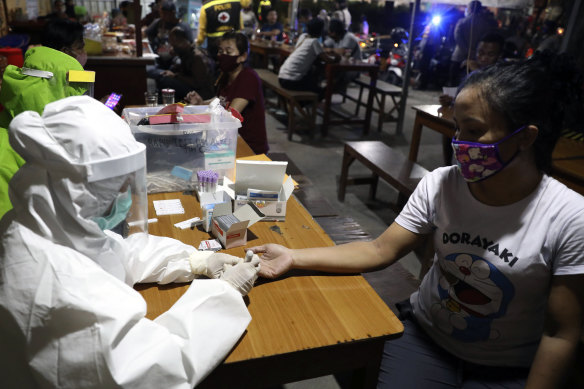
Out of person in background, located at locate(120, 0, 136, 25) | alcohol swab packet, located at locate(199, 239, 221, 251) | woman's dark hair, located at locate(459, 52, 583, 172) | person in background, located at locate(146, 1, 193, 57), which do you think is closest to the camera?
woman's dark hair, located at locate(459, 52, 583, 172)

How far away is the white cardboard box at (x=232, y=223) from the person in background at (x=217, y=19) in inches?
190

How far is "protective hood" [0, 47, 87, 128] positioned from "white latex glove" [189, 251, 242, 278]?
124 cm

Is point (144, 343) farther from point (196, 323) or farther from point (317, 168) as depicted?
point (317, 168)

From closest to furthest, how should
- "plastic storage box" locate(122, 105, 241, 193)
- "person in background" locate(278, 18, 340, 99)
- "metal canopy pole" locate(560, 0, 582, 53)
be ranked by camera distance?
"plastic storage box" locate(122, 105, 241, 193)
"metal canopy pole" locate(560, 0, 582, 53)
"person in background" locate(278, 18, 340, 99)

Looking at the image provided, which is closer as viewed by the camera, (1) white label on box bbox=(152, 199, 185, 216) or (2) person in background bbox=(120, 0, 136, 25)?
(1) white label on box bbox=(152, 199, 185, 216)

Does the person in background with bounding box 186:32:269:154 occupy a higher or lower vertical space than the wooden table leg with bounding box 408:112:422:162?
higher

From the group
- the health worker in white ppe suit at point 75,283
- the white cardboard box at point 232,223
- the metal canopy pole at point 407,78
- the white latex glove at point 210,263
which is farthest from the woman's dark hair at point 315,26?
the health worker in white ppe suit at point 75,283

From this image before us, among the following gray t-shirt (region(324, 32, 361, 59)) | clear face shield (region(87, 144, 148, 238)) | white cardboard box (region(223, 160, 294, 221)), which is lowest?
white cardboard box (region(223, 160, 294, 221))

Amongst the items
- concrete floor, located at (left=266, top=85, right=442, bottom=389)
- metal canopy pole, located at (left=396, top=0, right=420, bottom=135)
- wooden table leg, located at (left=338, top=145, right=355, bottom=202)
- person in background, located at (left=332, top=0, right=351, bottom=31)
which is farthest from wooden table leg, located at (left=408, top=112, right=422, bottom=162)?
person in background, located at (left=332, top=0, right=351, bottom=31)

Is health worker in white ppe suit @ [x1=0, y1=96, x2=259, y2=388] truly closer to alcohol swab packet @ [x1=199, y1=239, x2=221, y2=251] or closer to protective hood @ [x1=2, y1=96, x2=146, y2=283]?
protective hood @ [x1=2, y1=96, x2=146, y2=283]

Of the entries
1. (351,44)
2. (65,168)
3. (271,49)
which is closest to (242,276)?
(65,168)

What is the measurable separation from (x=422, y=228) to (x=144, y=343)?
100 centimetres

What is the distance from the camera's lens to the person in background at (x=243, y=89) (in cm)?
308

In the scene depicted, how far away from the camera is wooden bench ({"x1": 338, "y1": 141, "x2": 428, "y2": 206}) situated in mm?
3246
